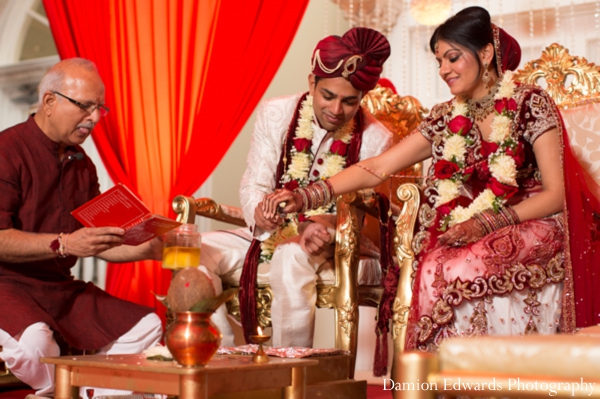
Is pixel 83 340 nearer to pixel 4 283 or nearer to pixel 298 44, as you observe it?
pixel 4 283

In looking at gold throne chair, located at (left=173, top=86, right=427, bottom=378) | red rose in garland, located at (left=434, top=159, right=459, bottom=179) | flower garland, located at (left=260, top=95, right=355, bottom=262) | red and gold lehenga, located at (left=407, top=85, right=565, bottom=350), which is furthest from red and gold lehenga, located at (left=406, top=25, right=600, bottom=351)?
flower garland, located at (left=260, top=95, right=355, bottom=262)

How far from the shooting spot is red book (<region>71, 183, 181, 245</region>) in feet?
8.79

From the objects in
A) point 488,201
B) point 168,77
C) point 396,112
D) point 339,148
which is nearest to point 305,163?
point 339,148

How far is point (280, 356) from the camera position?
7.75 ft

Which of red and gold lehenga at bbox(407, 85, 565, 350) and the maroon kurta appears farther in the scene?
the maroon kurta

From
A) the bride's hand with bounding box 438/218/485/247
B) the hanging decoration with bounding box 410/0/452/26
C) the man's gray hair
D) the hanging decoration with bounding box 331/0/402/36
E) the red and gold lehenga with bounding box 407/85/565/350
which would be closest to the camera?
the red and gold lehenga with bounding box 407/85/565/350

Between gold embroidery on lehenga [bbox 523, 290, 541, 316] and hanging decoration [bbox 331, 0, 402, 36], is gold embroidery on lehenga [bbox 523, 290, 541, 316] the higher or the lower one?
the lower one

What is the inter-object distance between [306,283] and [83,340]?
913 mm

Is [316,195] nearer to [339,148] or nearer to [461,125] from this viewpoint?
[339,148]

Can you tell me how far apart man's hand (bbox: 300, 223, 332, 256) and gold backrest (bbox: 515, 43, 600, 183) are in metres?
1.17

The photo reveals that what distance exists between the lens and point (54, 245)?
2773 mm

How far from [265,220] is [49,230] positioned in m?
0.86

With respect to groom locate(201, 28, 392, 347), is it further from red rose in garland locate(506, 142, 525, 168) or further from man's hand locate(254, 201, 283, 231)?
red rose in garland locate(506, 142, 525, 168)

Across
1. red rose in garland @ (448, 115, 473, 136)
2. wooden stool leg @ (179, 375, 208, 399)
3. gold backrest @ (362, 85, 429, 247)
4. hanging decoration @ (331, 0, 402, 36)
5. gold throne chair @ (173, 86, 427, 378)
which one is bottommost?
wooden stool leg @ (179, 375, 208, 399)
